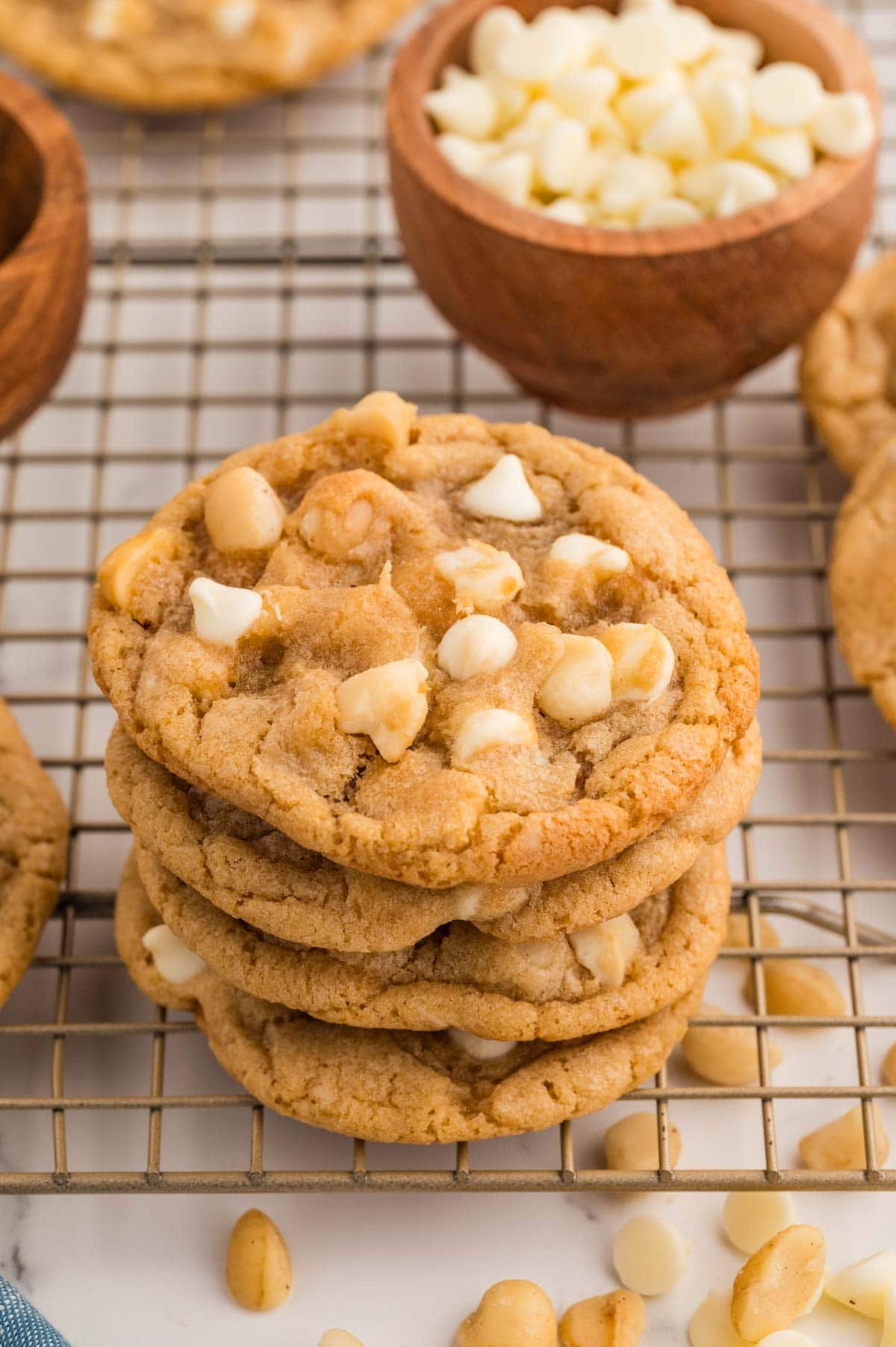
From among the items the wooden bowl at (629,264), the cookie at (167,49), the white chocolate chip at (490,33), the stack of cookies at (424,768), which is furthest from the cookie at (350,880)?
the cookie at (167,49)

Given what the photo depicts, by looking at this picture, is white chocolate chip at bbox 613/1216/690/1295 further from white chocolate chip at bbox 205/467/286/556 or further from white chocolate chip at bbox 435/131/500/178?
white chocolate chip at bbox 435/131/500/178

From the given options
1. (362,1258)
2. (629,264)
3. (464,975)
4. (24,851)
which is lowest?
(362,1258)

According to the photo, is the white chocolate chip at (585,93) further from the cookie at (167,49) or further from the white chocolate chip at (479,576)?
the white chocolate chip at (479,576)

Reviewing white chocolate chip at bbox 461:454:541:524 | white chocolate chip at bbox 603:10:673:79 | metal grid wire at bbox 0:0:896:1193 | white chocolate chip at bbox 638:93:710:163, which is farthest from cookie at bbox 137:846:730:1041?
white chocolate chip at bbox 603:10:673:79

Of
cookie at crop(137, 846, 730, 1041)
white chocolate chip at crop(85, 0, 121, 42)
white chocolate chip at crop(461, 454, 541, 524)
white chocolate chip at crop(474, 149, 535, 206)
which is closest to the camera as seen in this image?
cookie at crop(137, 846, 730, 1041)

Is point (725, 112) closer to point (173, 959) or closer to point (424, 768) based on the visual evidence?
point (424, 768)

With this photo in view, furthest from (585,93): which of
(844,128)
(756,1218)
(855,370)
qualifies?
(756,1218)

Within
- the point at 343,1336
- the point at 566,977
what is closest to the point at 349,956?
the point at 566,977

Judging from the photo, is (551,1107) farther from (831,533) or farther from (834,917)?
(831,533)
